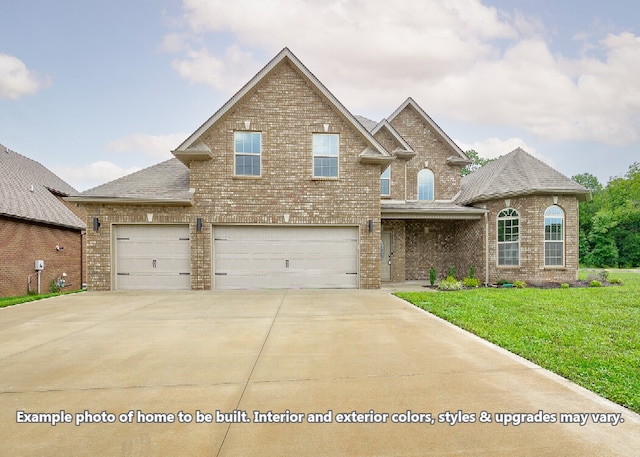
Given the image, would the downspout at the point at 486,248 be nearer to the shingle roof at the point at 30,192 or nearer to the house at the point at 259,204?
the house at the point at 259,204

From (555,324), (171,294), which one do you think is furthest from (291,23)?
(555,324)

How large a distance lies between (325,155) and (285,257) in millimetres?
3890

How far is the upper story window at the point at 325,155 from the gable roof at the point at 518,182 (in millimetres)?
6925

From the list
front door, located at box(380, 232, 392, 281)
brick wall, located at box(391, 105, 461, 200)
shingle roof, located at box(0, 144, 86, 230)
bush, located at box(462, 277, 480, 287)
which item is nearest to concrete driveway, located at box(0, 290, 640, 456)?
bush, located at box(462, 277, 480, 287)

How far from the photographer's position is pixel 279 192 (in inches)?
448

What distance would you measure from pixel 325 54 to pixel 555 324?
68.0 feet

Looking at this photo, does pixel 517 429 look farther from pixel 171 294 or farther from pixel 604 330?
pixel 171 294

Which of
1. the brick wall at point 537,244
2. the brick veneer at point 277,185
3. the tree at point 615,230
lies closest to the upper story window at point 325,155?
the brick veneer at point 277,185

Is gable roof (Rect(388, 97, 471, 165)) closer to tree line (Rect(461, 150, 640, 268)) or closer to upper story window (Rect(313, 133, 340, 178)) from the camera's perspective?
upper story window (Rect(313, 133, 340, 178))

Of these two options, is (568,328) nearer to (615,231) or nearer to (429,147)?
(429,147)

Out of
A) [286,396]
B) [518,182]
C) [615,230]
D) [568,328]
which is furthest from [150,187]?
[615,230]

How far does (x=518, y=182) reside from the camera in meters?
13.6

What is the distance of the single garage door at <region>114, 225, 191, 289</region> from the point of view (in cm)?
1115

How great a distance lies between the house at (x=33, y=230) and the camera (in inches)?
568
